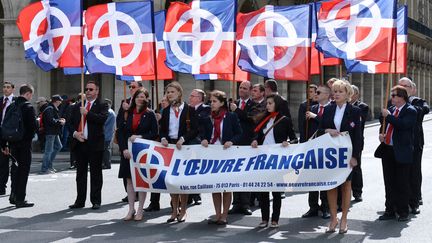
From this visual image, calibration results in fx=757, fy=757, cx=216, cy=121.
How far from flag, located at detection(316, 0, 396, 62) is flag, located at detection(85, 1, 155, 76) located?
8.31 feet

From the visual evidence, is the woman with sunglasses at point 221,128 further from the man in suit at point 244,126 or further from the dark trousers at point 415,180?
the dark trousers at point 415,180

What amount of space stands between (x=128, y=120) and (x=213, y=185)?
63.0 inches

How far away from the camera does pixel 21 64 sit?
2344 cm

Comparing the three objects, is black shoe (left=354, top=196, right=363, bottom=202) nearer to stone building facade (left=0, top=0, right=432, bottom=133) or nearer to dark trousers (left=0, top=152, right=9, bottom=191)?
stone building facade (left=0, top=0, right=432, bottom=133)

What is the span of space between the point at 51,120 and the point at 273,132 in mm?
8499

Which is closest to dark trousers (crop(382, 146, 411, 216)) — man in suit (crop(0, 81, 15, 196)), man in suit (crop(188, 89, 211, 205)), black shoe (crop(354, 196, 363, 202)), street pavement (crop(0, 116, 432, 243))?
street pavement (crop(0, 116, 432, 243))

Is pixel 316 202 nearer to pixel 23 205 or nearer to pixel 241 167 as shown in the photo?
pixel 241 167

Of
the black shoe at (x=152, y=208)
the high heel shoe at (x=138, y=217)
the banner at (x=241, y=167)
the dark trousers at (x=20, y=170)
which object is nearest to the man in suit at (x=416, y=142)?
the banner at (x=241, y=167)

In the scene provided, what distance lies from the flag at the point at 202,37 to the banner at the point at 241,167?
1570mm

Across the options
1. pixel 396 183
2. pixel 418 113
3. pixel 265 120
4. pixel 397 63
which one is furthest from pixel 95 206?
pixel 397 63

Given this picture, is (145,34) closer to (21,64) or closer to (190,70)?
(190,70)

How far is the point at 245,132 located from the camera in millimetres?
10578

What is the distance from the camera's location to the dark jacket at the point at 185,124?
10242 millimetres

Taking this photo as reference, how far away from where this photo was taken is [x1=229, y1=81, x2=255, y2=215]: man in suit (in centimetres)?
1047
